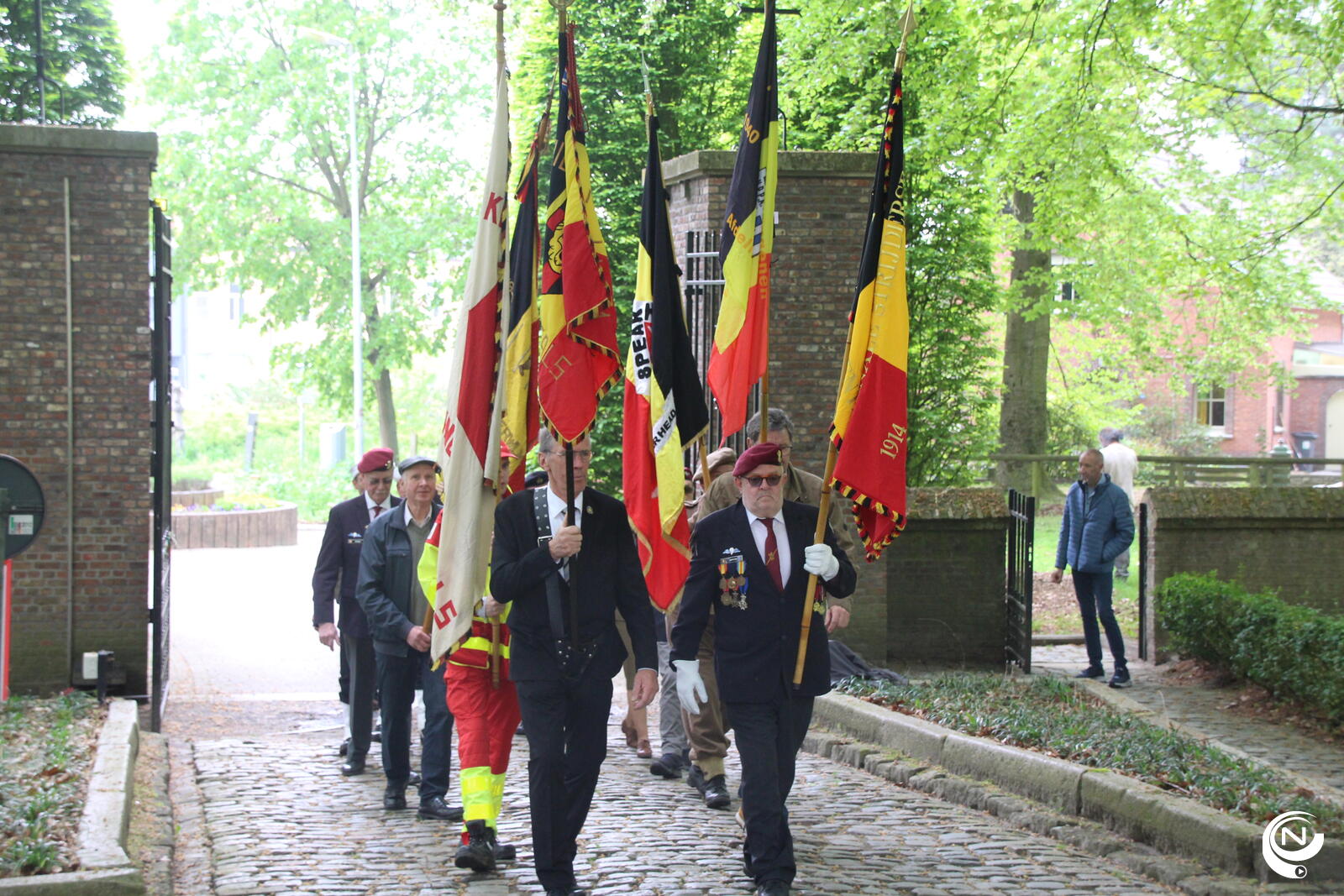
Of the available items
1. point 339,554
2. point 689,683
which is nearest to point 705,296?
point 339,554

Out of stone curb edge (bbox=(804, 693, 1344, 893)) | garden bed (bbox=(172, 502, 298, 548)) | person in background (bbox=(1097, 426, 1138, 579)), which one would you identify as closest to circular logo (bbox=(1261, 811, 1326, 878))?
stone curb edge (bbox=(804, 693, 1344, 893))

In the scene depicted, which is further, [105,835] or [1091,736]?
[1091,736]

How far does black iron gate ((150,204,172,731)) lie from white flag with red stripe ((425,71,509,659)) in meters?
3.90

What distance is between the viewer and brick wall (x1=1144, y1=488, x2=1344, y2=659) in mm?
15062

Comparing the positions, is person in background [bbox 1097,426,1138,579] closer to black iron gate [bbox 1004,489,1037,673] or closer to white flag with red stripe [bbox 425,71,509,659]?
black iron gate [bbox 1004,489,1037,673]

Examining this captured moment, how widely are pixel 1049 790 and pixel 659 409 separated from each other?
310 cm

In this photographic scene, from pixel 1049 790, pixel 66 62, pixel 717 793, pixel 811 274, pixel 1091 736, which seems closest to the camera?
pixel 1049 790

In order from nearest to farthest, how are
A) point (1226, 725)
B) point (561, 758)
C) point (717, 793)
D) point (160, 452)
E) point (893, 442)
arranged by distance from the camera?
point (561, 758) < point (893, 442) < point (717, 793) < point (160, 452) < point (1226, 725)

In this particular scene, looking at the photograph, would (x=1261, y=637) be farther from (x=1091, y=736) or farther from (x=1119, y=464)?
(x=1119, y=464)

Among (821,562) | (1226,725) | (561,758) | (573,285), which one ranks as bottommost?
(1226,725)

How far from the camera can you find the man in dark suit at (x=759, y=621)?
21.9ft

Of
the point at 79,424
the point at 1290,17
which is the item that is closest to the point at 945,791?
the point at 79,424

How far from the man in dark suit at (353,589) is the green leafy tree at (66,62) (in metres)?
9.84

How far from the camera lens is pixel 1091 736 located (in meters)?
9.12
